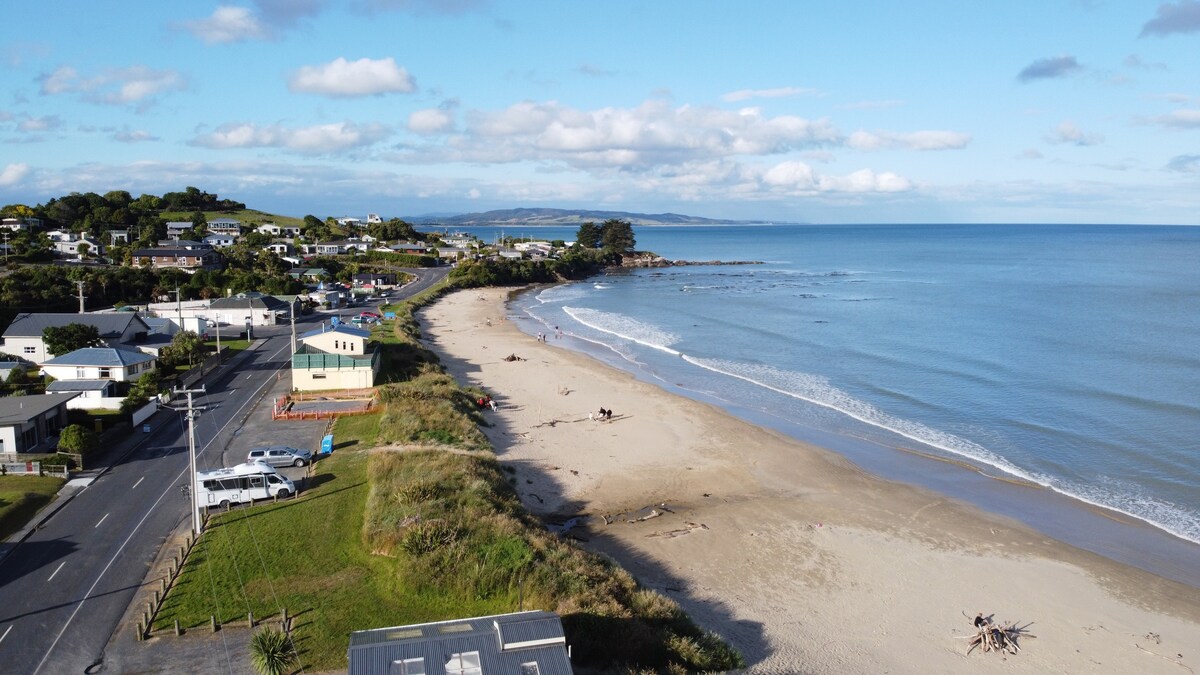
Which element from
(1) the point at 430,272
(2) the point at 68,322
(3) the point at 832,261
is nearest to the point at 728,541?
(2) the point at 68,322

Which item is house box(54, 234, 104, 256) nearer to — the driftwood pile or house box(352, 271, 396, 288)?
house box(352, 271, 396, 288)

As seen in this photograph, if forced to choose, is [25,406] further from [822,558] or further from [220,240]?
[220,240]

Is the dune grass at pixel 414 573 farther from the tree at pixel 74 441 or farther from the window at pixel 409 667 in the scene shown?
the tree at pixel 74 441

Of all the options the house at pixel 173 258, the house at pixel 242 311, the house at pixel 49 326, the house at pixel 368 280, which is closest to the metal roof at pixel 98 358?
the house at pixel 49 326

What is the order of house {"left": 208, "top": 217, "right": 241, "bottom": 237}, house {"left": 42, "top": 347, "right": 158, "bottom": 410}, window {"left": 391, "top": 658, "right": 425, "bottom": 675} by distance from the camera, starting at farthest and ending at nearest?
house {"left": 208, "top": 217, "right": 241, "bottom": 237} → house {"left": 42, "top": 347, "right": 158, "bottom": 410} → window {"left": 391, "top": 658, "right": 425, "bottom": 675}

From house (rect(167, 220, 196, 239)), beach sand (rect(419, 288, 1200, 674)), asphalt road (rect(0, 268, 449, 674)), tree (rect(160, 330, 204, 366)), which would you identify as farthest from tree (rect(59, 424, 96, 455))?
house (rect(167, 220, 196, 239))

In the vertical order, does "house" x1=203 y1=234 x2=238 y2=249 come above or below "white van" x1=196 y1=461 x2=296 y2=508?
above
